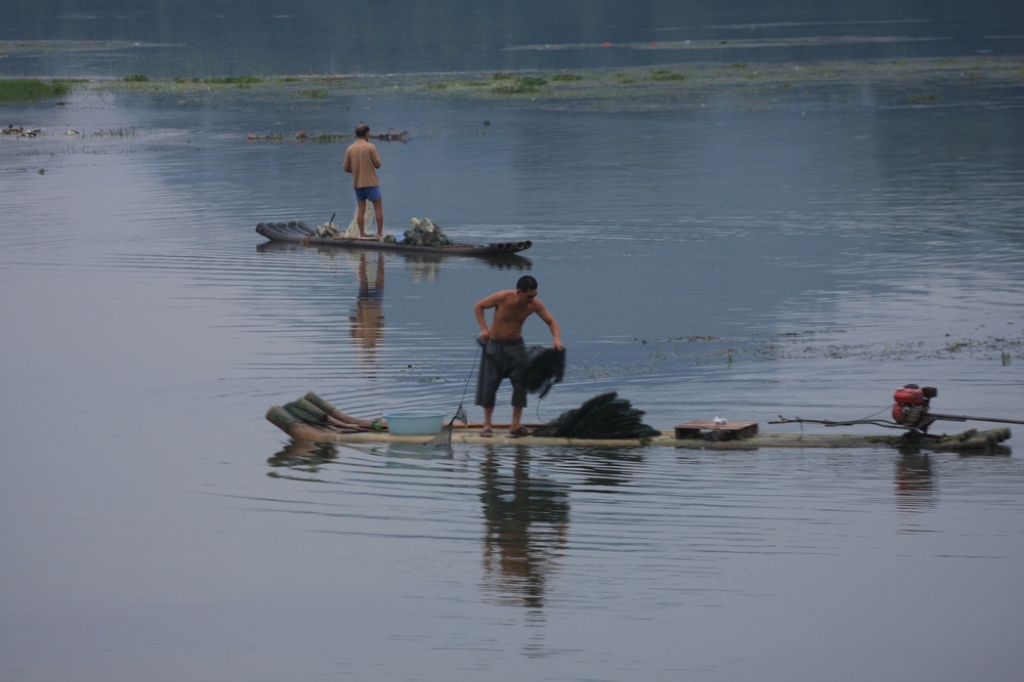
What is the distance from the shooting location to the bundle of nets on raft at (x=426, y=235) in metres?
22.5

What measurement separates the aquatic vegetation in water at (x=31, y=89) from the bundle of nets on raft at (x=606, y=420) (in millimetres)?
49227

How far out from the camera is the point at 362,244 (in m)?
23.3

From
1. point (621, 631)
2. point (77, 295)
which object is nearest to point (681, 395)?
point (621, 631)

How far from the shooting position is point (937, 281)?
19.2 m

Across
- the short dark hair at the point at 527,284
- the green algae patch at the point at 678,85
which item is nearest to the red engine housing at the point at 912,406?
the short dark hair at the point at 527,284

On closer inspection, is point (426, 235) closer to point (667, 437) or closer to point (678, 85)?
point (667, 437)

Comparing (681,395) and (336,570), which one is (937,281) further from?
(336,570)

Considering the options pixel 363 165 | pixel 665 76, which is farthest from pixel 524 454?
pixel 665 76

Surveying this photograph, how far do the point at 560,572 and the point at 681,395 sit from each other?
15.2 feet

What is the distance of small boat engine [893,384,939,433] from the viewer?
11891 mm

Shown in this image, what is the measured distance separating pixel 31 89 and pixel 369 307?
147ft

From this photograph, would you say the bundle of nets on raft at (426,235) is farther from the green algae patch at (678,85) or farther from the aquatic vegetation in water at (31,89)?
the aquatic vegetation in water at (31,89)

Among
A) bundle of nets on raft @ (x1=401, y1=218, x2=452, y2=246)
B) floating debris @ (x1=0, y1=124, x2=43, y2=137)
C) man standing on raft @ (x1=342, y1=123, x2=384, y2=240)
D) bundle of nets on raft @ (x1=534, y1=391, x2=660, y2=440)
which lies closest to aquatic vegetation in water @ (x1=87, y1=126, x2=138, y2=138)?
floating debris @ (x1=0, y1=124, x2=43, y2=137)

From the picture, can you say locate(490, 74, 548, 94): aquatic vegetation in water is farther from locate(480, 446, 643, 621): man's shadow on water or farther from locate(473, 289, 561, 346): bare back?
locate(480, 446, 643, 621): man's shadow on water
